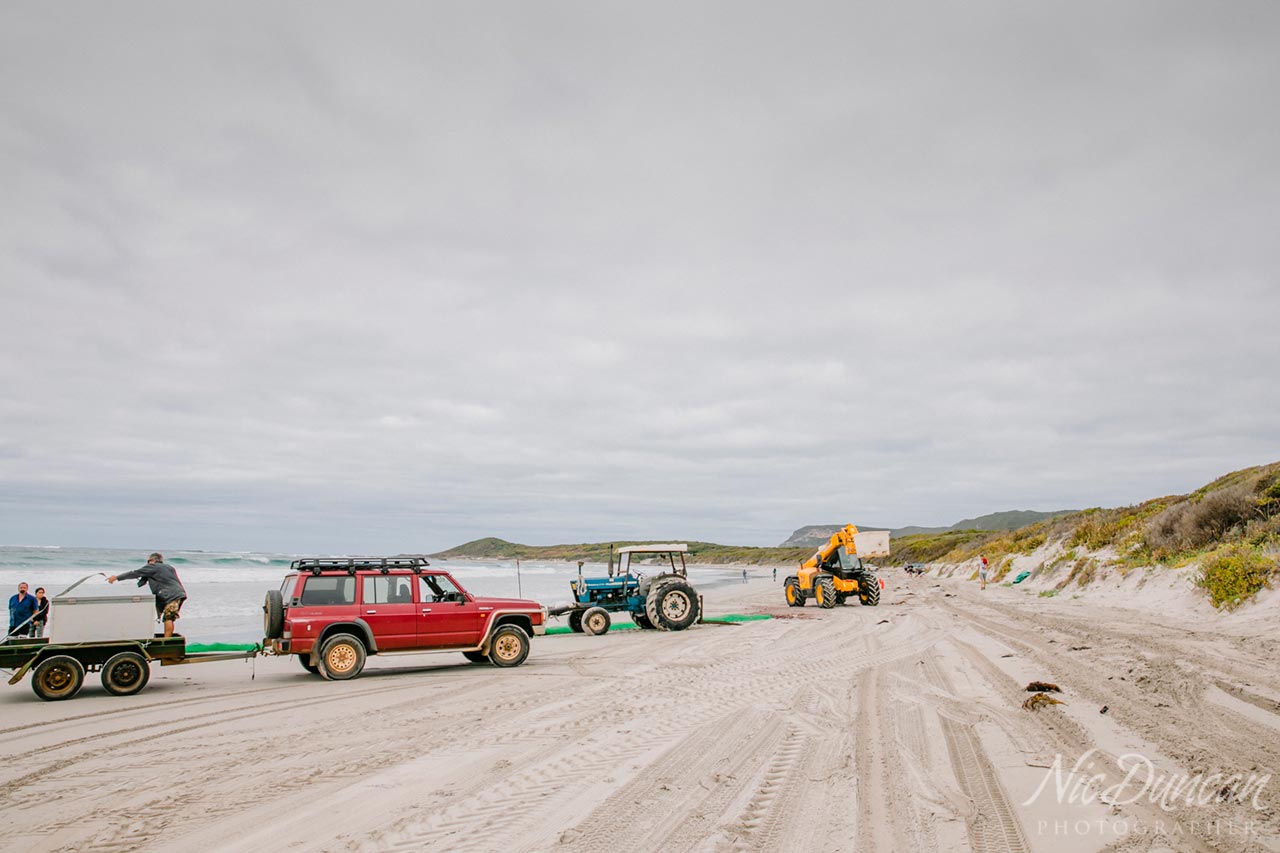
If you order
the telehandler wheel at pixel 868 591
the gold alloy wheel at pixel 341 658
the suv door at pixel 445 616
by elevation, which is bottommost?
the telehandler wheel at pixel 868 591

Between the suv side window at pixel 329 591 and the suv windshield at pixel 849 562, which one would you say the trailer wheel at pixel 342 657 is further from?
the suv windshield at pixel 849 562

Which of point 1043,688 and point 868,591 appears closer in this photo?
point 1043,688

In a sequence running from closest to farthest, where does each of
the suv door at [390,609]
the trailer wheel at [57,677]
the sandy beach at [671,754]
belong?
the sandy beach at [671,754], the trailer wheel at [57,677], the suv door at [390,609]

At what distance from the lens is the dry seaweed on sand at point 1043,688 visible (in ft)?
29.5

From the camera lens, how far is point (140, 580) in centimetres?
1238

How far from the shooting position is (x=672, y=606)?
63.8 feet

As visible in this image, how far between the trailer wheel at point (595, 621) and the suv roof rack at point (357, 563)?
672 cm

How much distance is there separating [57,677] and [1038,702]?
1304 cm

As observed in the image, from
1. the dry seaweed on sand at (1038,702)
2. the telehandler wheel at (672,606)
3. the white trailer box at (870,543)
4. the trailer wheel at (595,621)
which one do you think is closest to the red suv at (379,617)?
the trailer wheel at (595,621)

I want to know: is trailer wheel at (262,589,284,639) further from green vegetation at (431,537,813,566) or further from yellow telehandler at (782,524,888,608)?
green vegetation at (431,537,813,566)

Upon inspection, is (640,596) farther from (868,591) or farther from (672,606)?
(868,591)

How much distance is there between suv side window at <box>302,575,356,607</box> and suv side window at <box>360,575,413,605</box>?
0.89 ft

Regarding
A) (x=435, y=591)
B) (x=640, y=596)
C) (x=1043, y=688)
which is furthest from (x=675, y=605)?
(x=1043, y=688)

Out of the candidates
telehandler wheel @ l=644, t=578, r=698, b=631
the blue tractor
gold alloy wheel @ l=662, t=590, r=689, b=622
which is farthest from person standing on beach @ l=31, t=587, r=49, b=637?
gold alloy wheel @ l=662, t=590, r=689, b=622
